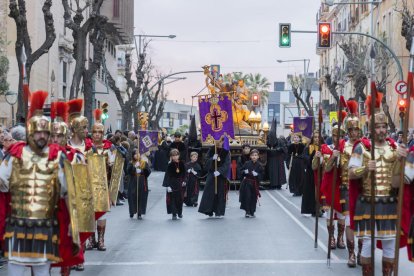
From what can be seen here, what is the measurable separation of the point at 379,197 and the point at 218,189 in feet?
33.8

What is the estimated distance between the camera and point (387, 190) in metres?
9.45

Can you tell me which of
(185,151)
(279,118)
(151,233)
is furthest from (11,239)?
(279,118)

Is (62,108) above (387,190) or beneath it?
above

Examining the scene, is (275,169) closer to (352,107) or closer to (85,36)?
(85,36)

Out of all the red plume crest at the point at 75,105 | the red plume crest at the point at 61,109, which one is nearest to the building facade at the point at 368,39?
the red plume crest at the point at 75,105

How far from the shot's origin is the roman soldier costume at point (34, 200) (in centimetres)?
777

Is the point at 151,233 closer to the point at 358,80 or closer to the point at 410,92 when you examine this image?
the point at 410,92

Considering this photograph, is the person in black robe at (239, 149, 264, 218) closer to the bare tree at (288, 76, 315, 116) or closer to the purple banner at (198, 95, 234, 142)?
the purple banner at (198, 95, 234, 142)

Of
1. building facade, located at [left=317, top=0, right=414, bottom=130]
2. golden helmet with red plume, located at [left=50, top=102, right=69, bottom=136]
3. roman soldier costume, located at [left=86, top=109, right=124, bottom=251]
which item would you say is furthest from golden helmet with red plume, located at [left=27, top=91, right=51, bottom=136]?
building facade, located at [left=317, top=0, right=414, bottom=130]

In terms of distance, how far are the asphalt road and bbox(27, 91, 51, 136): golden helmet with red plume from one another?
12.4 ft

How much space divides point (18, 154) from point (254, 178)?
41.7ft

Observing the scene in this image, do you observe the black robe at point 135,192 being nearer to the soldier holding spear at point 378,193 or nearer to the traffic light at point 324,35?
the traffic light at point 324,35

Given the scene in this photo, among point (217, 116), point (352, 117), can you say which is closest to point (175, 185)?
point (217, 116)

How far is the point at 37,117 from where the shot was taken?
785 cm
